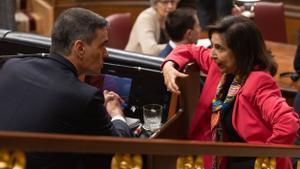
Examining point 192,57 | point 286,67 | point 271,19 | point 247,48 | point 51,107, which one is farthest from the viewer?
point 271,19

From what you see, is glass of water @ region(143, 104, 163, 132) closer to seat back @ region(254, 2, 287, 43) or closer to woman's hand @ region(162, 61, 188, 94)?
woman's hand @ region(162, 61, 188, 94)

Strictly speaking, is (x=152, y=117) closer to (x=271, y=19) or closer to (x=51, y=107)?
(x=51, y=107)

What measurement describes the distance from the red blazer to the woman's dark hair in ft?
0.20

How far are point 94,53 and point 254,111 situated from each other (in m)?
0.65

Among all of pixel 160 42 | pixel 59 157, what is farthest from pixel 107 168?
pixel 160 42

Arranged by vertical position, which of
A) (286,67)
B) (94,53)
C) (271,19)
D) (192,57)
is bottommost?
(286,67)

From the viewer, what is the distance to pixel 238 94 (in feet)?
6.97

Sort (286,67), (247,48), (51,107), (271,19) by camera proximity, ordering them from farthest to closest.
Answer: (271,19) → (286,67) → (247,48) → (51,107)

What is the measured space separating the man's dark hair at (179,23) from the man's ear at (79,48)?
170cm

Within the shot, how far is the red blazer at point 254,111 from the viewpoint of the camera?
190cm

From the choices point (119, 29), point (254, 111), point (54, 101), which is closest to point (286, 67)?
point (119, 29)

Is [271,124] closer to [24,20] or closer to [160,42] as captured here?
[160,42]

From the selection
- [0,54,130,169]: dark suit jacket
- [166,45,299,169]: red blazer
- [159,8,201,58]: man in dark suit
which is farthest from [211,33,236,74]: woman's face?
[159,8,201,58]: man in dark suit

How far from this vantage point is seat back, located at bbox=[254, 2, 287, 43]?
5.19 meters
